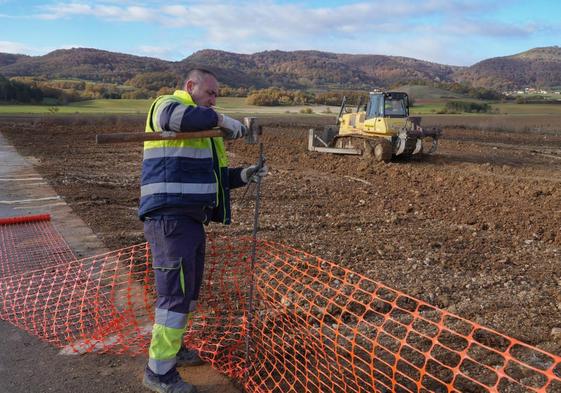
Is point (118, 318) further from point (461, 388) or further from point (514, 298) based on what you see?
point (514, 298)

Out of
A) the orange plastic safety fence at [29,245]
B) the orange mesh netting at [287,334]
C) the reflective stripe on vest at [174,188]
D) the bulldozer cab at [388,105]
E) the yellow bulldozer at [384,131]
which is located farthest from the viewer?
the bulldozer cab at [388,105]

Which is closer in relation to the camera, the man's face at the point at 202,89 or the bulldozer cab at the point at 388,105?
the man's face at the point at 202,89

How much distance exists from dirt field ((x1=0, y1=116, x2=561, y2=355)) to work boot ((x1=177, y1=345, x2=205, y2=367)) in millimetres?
2571

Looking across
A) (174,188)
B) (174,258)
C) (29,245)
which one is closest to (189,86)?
(174,188)

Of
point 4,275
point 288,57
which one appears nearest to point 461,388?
point 4,275

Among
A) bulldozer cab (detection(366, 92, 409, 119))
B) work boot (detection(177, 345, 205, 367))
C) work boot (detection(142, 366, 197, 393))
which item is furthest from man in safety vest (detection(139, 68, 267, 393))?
bulldozer cab (detection(366, 92, 409, 119))

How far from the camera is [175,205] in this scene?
3.15 metres

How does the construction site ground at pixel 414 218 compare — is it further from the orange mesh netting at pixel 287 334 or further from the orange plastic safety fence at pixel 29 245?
the orange plastic safety fence at pixel 29 245

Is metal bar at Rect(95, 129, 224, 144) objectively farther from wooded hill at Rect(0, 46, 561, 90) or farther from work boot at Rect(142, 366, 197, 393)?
wooded hill at Rect(0, 46, 561, 90)

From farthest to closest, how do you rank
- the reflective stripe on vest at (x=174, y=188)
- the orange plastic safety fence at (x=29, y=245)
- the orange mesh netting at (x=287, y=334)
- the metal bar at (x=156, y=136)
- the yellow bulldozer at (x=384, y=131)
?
1. the yellow bulldozer at (x=384, y=131)
2. the orange plastic safety fence at (x=29, y=245)
3. the orange mesh netting at (x=287, y=334)
4. the reflective stripe on vest at (x=174, y=188)
5. the metal bar at (x=156, y=136)

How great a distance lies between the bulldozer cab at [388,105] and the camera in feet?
52.7

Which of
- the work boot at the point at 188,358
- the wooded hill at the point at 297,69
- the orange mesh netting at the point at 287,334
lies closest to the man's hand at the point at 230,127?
the orange mesh netting at the point at 287,334

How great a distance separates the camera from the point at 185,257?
10.5ft

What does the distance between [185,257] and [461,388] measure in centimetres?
215
